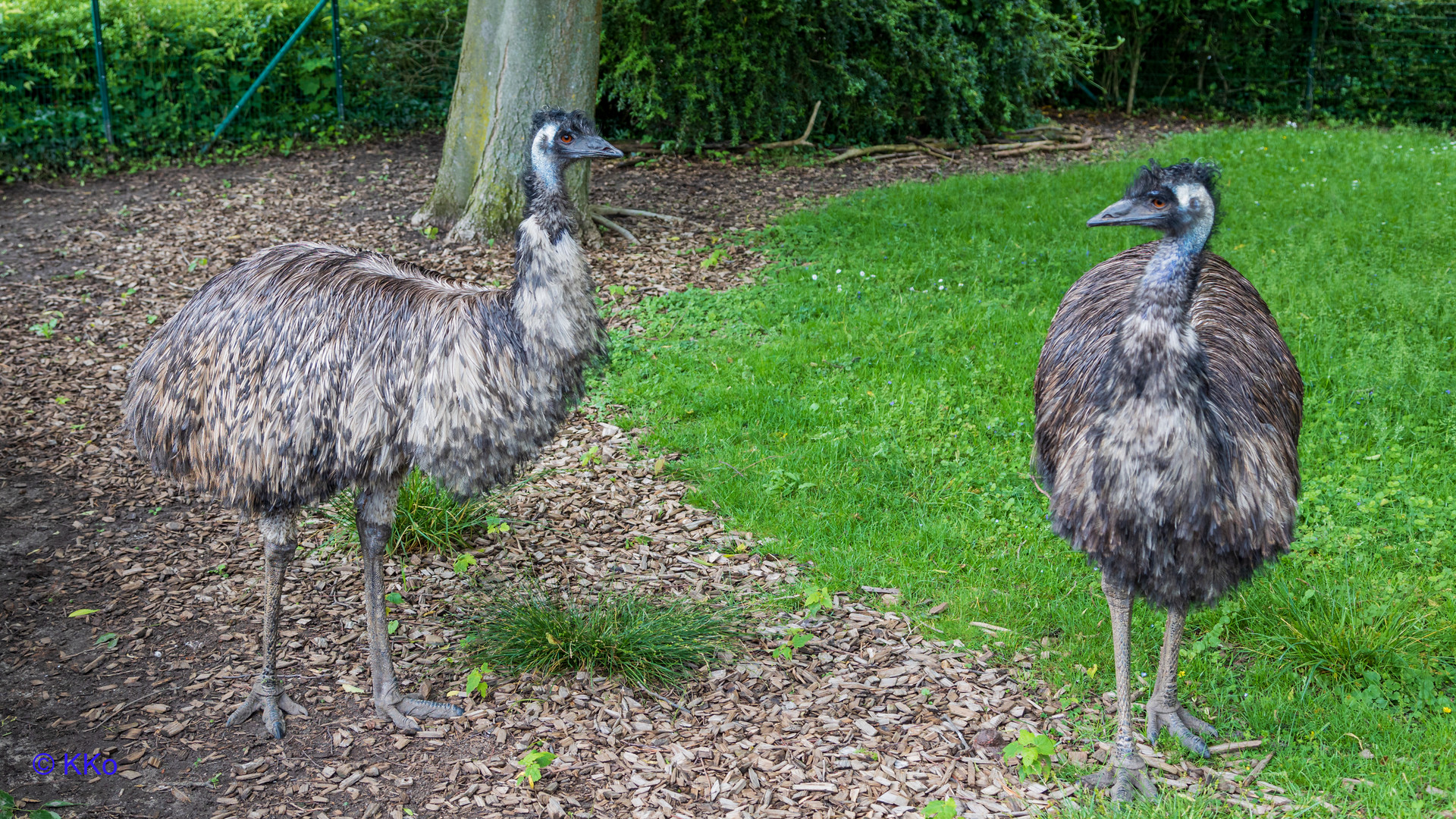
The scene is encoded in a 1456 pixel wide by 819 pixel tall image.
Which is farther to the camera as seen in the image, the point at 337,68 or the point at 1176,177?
the point at 337,68

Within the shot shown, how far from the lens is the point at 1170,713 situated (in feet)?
13.7

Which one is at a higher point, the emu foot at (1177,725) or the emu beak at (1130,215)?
the emu beak at (1130,215)

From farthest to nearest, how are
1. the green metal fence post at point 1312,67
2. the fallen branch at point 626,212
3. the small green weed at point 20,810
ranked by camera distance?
the green metal fence post at point 1312,67 → the fallen branch at point 626,212 → the small green weed at point 20,810

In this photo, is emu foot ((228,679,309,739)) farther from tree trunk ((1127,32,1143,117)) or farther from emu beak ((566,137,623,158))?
tree trunk ((1127,32,1143,117))

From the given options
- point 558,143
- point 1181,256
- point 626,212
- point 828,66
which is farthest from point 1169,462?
point 828,66

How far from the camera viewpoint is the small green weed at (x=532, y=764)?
12.7 ft

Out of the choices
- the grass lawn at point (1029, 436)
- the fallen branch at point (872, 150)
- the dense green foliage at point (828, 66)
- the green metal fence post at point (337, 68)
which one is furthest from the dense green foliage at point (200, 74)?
the grass lawn at point (1029, 436)

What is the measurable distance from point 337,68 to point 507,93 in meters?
4.44

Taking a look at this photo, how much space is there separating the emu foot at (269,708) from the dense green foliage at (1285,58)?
15.5 meters

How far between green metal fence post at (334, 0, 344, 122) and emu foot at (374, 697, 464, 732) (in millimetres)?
9518

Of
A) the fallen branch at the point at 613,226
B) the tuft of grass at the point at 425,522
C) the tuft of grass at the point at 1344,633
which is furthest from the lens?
the fallen branch at the point at 613,226

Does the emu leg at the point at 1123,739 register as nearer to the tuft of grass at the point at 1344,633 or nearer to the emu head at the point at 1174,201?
the tuft of grass at the point at 1344,633

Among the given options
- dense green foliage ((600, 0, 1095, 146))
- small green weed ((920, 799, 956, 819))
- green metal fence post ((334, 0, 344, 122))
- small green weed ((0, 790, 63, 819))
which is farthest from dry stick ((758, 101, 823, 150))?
small green weed ((0, 790, 63, 819))

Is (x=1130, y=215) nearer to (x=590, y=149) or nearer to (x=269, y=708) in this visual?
(x=590, y=149)
